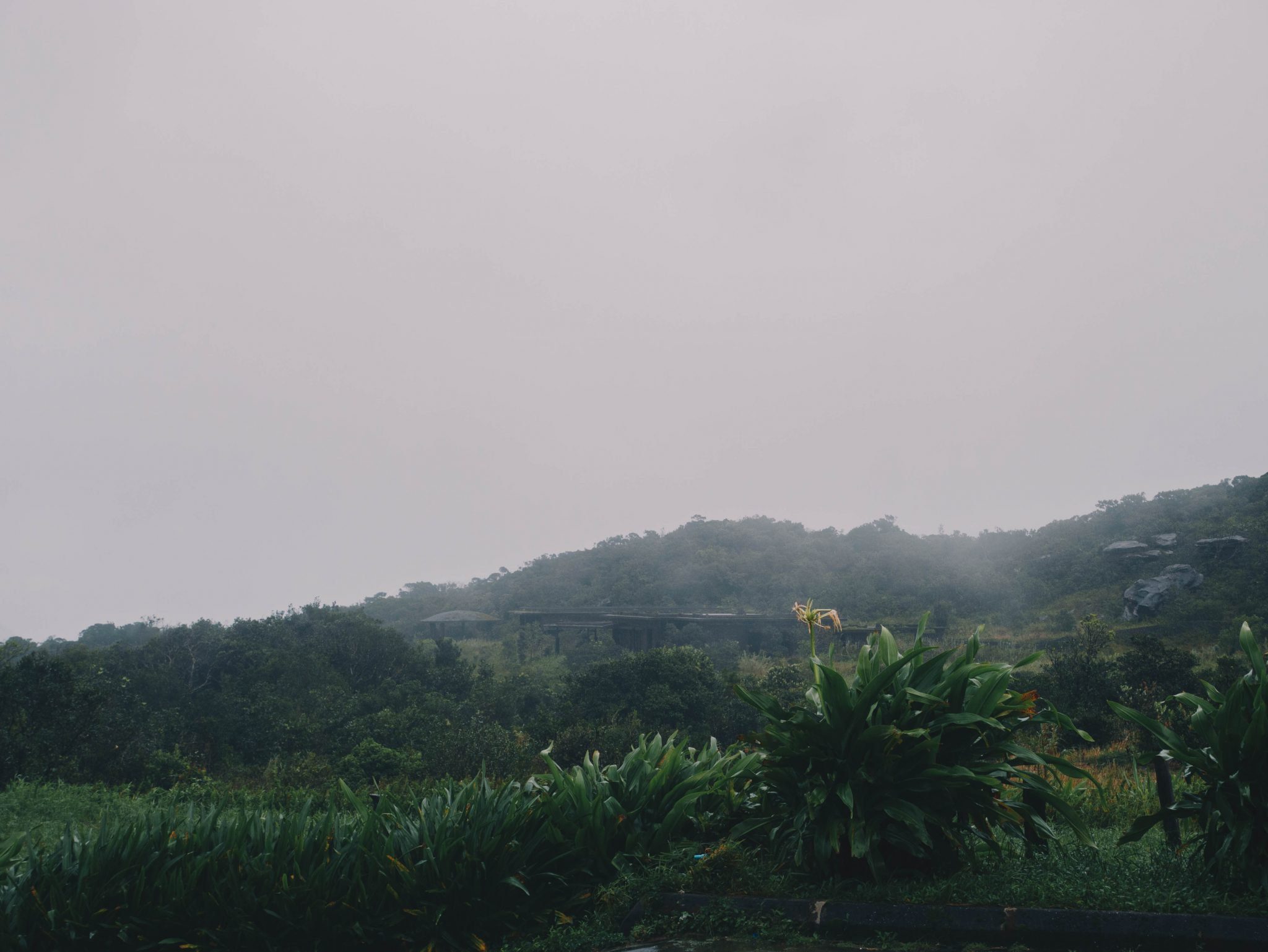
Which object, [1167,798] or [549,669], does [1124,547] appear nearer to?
[549,669]

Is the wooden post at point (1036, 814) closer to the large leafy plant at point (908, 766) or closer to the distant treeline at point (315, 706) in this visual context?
the large leafy plant at point (908, 766)

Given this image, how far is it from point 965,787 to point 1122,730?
15.9 metres

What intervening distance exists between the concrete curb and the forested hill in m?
29.3

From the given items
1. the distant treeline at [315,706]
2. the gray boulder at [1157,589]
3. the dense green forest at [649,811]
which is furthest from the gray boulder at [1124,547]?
the distant treeline at [315,706]

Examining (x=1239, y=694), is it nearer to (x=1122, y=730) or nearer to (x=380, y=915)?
(x=380, y=915)

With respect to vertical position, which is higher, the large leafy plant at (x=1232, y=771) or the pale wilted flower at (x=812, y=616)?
the pale wilted flower at (x=812, y=616)

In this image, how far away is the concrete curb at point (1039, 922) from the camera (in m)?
3.50

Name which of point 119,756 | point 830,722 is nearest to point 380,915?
point 830,722

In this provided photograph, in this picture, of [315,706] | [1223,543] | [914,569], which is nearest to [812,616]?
[315,706]

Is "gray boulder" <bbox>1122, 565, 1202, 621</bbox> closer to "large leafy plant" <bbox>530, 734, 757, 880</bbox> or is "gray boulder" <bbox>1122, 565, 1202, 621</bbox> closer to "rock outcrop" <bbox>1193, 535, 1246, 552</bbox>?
"rock outcrop" <bbox>1193, 535, 1246, 552</bbox>

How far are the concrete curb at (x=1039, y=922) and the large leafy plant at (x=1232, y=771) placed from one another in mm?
467

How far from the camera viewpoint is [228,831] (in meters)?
5.10

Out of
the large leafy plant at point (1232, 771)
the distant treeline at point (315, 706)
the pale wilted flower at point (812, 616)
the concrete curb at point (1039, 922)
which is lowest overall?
the distant treeline at point (315, 706)

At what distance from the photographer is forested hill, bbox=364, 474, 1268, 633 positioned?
34.2 metres
